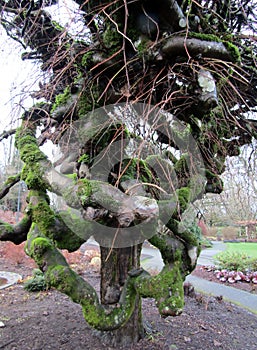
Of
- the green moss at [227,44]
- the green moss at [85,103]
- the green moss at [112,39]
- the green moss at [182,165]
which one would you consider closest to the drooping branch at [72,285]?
the green moss at [85,103]

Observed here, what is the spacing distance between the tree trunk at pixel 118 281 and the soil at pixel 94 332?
0.30 feet

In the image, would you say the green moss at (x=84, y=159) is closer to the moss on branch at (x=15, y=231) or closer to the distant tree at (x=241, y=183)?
the moss on branch at (x=15, y=231)

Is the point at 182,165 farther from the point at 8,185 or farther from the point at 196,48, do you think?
the point at 8,185

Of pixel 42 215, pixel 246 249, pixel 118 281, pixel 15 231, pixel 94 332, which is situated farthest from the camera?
Result: pixel 246 249

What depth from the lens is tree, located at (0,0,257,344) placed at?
178cm

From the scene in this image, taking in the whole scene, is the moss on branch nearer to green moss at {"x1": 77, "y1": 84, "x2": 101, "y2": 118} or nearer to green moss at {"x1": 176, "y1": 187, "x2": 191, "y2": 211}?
green moss at {"x1": 77, "y1": 84, "x2": 101, "y2": 118}

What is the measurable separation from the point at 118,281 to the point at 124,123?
1631 millimetres

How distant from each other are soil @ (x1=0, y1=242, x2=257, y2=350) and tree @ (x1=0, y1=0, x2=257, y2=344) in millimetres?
578

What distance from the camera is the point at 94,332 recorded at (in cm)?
324

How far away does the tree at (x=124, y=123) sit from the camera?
1.78 meters

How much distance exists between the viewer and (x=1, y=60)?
2.20 metres

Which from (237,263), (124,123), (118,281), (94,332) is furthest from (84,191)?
(237,263)

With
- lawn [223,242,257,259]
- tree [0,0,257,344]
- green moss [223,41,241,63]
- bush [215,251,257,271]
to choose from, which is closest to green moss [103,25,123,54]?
tree [0,0,257,344]

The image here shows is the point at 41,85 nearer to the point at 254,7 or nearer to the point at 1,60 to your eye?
the point at 1,60
